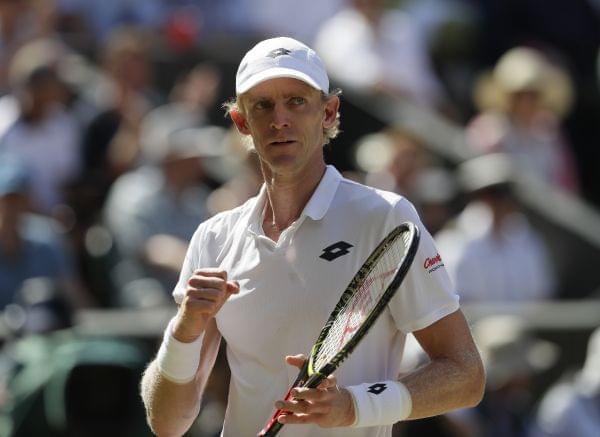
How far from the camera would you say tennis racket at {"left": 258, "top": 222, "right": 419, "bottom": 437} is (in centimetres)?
397

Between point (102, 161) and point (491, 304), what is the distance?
2.69 metres

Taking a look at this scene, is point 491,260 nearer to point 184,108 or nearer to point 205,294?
point 184,108

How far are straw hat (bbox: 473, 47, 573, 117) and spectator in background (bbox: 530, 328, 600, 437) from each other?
308 cm

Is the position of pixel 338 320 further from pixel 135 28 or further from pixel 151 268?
pixel 135 28

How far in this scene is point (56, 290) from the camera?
332 inches

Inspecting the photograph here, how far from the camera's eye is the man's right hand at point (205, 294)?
165 inches

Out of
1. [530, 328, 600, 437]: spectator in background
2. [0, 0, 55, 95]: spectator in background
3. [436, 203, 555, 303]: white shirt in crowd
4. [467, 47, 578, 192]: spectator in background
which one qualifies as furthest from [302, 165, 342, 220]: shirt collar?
[0, 0, 55, 95]: spectator in background

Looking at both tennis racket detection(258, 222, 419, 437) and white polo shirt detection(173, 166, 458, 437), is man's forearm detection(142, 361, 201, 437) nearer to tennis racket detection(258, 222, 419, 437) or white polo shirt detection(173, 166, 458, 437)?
white polo shirt detection(173, 166, 458, 437)

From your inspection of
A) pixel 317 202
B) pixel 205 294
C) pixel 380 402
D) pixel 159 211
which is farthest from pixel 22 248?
pixel 380 402

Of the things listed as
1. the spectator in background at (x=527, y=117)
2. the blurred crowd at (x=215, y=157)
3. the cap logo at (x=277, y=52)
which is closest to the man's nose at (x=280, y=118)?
the cap logo at (x=277, y=52)

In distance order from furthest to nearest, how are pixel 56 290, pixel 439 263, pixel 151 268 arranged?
pixel 151 268 < pixel 56 290 < pixel 439 263

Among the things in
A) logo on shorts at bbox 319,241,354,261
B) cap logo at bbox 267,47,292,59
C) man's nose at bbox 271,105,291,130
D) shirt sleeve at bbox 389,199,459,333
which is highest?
cap logo at bbox 267,47,292,59

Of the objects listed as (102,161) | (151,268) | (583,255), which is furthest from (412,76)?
(151,268)

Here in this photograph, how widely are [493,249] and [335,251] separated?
557 cm
